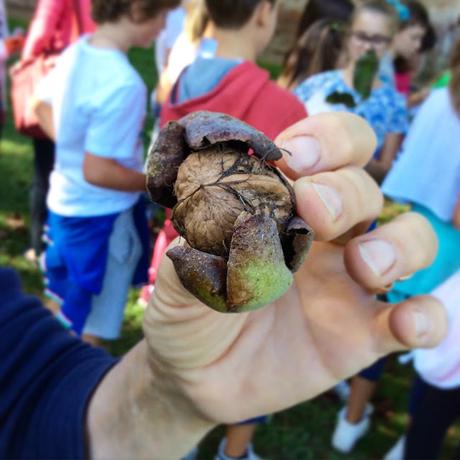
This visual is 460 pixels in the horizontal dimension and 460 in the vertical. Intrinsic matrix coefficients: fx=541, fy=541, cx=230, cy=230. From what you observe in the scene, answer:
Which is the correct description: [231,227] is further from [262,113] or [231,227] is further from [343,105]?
[343,105]

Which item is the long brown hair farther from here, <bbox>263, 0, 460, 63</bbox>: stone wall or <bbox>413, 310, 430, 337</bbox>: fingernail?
<bbox>263, 0, 460, 63</bbox>: stone wall

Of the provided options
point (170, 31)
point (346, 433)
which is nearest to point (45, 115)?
point (170, 31)

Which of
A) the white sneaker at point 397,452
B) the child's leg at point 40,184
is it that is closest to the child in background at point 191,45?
the child's leg at point 40,184

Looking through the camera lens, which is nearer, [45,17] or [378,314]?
[378,314]

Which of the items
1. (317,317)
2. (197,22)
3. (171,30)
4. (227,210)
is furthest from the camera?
(171,30)

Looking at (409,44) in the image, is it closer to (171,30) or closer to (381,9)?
(381,9)

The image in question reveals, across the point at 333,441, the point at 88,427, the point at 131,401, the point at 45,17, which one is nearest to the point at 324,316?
the point at 131,401
